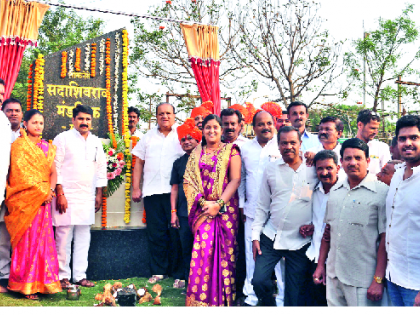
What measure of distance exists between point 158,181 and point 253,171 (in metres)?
1.37

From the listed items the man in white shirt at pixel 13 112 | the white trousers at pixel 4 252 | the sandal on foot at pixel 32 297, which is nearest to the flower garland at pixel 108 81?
the man in white shirt at pixel 13 112

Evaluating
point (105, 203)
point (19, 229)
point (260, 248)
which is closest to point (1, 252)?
point (19, 229)

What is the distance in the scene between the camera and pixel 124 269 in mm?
4957

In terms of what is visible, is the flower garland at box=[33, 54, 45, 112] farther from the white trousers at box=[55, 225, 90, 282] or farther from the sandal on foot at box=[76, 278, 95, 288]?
the sandal on foot at box=[76, 278, 95, 288]

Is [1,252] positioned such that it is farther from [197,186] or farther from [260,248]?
[260,248]

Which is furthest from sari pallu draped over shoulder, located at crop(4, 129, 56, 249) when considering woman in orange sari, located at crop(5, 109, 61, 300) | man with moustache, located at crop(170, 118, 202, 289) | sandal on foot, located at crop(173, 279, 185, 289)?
sandal on foot, located at crop(173, 279, 185, 289)

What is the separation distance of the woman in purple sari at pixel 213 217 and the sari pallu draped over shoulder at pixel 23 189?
1475 mm

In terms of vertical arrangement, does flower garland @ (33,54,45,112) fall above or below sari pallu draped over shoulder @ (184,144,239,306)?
above

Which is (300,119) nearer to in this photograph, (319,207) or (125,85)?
(319,207)

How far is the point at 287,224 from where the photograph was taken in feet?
10.1

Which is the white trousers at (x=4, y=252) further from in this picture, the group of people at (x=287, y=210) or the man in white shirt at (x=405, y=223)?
the man in white shirt at (x=405, y=223)

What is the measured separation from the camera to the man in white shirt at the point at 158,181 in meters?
4.75

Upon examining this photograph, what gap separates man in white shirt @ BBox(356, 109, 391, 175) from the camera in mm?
3859

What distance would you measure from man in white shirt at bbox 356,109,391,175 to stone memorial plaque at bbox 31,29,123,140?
10.6 ft
